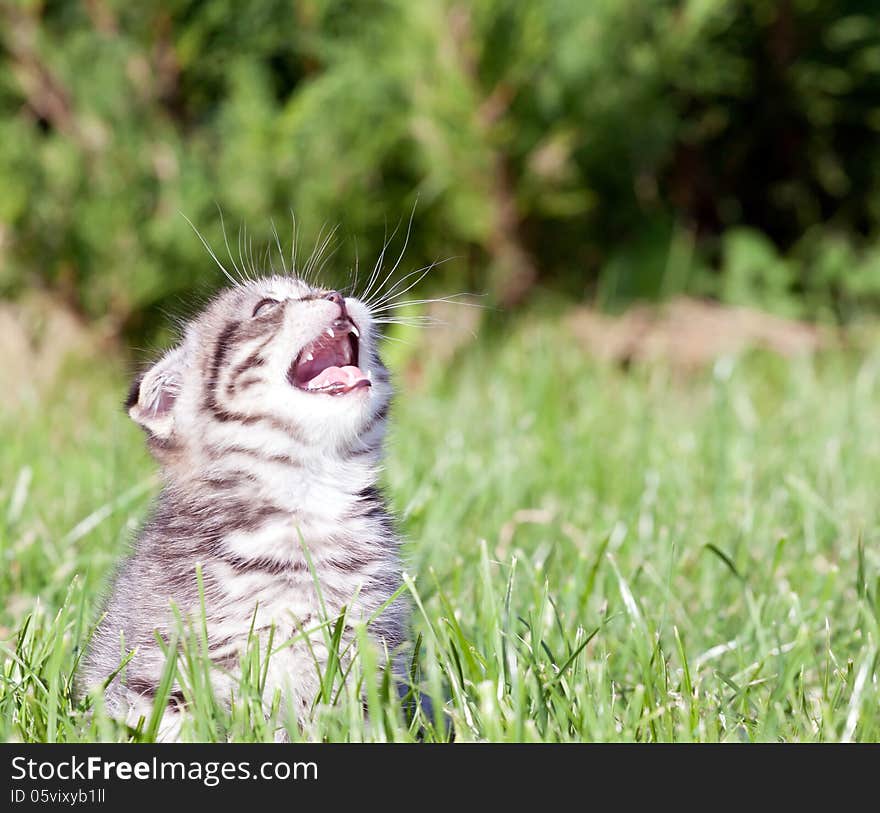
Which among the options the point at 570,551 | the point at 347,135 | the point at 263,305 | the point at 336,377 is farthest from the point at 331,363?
the point at 347,135

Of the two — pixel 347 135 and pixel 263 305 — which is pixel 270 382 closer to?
pixel 263 305

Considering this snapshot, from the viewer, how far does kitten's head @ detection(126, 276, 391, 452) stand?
2.18m

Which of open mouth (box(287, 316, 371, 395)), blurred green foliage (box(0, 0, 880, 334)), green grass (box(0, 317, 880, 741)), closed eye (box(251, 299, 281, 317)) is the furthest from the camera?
blurred green foliage (box(0, 0, 880, 334))

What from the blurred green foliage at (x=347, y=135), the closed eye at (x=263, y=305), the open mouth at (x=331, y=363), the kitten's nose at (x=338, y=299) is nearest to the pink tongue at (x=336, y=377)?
the open mouth at (x=331, y=363)

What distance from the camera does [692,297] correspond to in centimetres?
670

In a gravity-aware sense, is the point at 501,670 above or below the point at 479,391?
below

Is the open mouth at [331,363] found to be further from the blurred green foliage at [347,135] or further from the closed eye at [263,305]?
the blurred green foliage at [347,135]

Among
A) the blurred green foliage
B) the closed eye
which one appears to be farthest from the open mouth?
the blurred green foliage

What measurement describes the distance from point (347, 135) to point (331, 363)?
310 centimetres

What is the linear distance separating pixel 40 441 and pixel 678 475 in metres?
2.30

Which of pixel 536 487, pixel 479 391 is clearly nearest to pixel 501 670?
pixel 536 487

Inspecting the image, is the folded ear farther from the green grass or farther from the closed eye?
the green grass

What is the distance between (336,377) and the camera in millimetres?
2227
